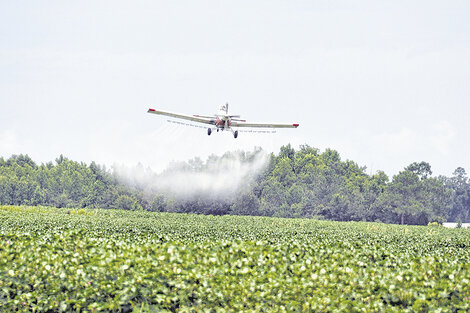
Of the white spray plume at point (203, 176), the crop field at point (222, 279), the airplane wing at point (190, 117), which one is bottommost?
the crop field at point (222, 279)

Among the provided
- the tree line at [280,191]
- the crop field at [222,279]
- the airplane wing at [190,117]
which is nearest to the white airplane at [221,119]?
the airplane wing at [190,117]

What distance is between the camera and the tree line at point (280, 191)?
Result: 94250mm

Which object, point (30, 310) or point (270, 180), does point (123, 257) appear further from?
point (270, 180)

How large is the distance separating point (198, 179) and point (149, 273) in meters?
92.5

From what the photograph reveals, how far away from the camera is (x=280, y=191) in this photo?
9838 centimetres

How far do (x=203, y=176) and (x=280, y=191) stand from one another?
16.1 m

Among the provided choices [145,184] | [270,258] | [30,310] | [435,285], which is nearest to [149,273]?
[270,258]

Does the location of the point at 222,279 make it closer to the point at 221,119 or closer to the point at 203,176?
the point at 221,119

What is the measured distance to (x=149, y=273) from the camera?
8922mm

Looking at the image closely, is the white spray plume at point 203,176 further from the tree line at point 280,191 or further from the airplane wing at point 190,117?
the airplane wing at point 190,117

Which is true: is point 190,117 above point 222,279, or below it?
above

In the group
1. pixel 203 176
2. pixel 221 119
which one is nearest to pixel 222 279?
pixel 221 119

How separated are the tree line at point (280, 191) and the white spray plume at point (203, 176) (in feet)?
1.14

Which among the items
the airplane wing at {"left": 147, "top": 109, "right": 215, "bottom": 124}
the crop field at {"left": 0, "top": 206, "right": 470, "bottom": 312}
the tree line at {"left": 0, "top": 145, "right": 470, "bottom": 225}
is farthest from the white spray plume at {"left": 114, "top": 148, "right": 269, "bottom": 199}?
the crop field at {"left": 0, "top": 206, "right": 470, "bottom": 312}
